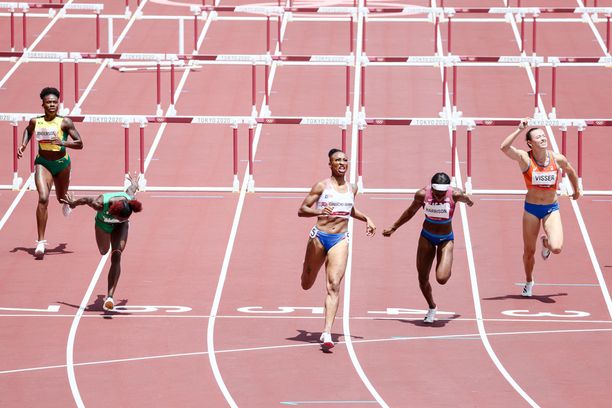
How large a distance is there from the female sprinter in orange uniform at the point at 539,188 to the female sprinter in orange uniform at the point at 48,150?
547 cm

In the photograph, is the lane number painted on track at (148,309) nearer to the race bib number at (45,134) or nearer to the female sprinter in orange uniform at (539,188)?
the race bib number at (45,134)

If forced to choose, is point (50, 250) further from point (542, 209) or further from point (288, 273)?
point (542, 209)

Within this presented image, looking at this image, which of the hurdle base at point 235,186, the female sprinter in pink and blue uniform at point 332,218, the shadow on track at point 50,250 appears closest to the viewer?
the female sprinter in pink and blue uniform at point 332,218

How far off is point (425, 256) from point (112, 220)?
3.45 meters

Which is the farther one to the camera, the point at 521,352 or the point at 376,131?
the point at 376,131

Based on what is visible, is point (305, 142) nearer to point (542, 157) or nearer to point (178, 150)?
point (178, 150)

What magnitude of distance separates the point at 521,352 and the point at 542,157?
2.89 m

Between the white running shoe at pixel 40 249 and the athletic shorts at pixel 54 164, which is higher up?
the athletic shorts at pixel 54 164

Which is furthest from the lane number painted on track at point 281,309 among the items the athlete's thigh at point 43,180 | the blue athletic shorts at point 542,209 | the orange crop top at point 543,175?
the athlete's thigh at point 43,180

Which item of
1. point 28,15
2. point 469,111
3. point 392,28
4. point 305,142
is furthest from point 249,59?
point 28,15

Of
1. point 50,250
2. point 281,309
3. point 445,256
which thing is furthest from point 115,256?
point 445,256

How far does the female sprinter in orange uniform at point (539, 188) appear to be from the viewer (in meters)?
18.8

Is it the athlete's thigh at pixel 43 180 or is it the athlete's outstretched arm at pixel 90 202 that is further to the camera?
the athlete's thigh at pixel 43 180

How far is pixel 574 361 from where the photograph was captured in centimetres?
1658
